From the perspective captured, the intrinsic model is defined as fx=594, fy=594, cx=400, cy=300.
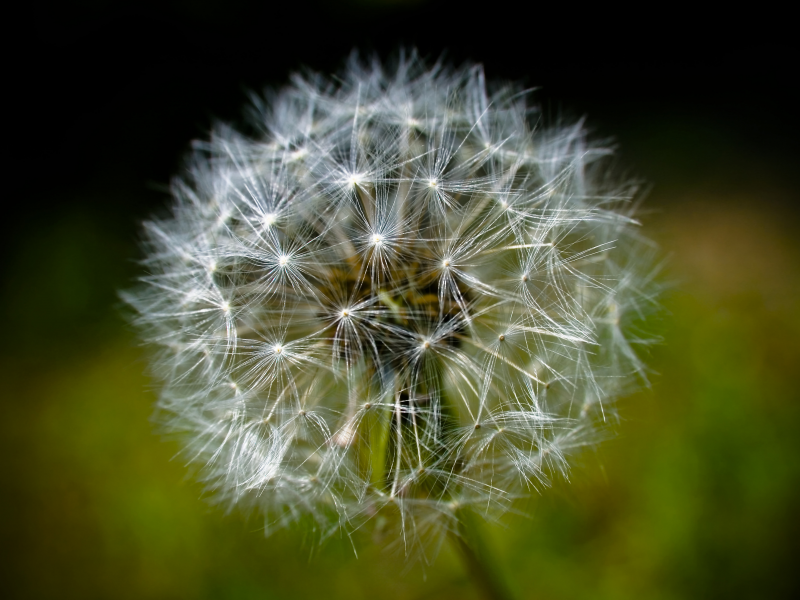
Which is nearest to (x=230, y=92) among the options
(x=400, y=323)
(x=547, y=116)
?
(x=547, y=116)

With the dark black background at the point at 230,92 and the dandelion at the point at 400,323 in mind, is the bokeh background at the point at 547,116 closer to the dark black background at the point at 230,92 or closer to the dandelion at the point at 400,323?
the dark black background at the point at 230,92

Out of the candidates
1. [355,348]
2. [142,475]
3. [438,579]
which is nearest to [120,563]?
Result: [142,475]

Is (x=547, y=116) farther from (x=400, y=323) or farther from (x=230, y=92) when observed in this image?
(x=400, y=323)

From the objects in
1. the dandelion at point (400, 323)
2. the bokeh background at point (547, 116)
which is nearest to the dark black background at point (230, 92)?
the bokeh background at point (547, 116)

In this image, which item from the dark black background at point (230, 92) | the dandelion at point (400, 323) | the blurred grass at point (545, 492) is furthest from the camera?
the dark black background at point (230, 92)

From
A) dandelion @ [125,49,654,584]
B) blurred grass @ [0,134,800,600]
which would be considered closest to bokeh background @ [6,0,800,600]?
blurred grass @ [0,134,800,600]

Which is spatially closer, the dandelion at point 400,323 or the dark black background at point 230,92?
the dandelion at point 400,323

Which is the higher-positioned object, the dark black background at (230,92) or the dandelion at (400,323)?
the dark black background at (230,92)

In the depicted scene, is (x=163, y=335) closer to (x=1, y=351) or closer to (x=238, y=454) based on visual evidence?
(x=238, y=454)
